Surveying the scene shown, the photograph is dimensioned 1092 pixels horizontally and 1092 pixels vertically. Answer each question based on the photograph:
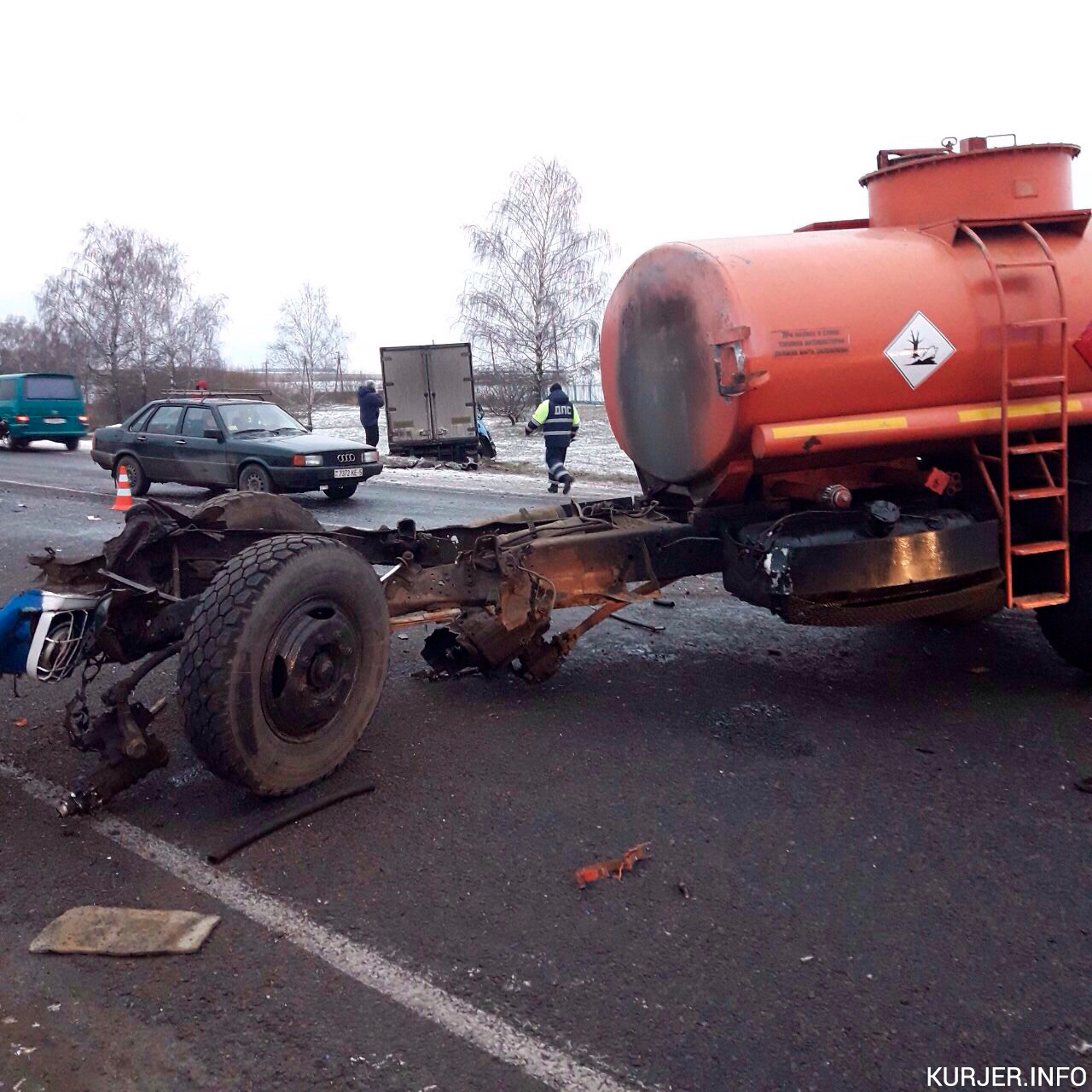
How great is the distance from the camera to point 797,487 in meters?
5.06

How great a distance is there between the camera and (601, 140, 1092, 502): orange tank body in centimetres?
460

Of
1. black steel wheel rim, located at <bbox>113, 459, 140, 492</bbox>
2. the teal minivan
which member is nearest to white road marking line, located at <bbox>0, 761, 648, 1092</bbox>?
black steel wheel rim, located at <bbox>113, 459, 140, 492</bbox>

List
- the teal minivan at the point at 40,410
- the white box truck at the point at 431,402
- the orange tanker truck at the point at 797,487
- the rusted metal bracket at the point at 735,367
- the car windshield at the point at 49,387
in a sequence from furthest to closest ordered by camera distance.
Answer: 1. the car windshield at the point at 49,387
2. the teal minivan at the point at 40,410
3. the white box truck at the point at 431,402
4. the rusted metal bracket at the point at 735,367
5. the orange tanker truck at the point at 797,487

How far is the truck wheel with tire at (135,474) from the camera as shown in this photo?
15617 millimetres

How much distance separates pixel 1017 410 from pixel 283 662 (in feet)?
11.6

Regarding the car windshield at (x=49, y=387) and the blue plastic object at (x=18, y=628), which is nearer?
the blue plastic object at (x=18, y=628)

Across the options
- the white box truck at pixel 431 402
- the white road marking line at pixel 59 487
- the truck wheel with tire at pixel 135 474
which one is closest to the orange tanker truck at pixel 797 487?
the white road marking line at pixel 59 487

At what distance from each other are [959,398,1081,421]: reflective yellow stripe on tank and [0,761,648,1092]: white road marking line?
351 centimetres

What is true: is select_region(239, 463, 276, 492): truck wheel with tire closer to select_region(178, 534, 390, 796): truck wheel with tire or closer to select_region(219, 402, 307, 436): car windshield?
select_region(219, 402, 307, 436): car windshield

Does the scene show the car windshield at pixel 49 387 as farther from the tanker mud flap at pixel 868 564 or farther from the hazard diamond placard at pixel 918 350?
the hazard diamond placard at pixel 918 350

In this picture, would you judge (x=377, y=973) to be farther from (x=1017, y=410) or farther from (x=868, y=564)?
(x=1017, y=410)

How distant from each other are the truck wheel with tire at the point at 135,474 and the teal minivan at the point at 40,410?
440 inches

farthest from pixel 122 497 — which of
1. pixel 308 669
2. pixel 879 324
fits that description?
pixel 879 324

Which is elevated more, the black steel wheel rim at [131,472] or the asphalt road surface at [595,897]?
Answer: the black steel wheel rim at [131,472]
